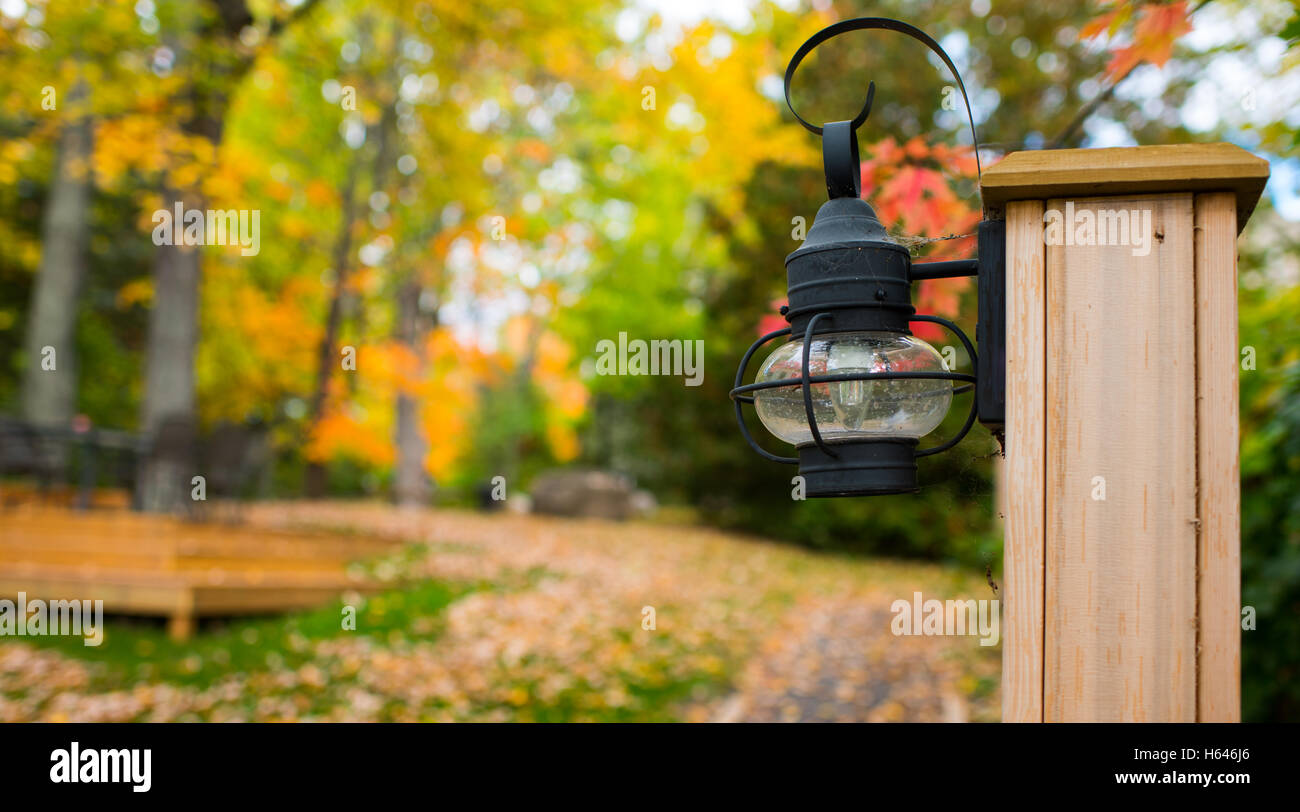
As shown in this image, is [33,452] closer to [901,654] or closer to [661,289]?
[901,654]

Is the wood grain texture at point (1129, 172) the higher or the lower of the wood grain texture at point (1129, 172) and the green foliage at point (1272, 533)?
the higher

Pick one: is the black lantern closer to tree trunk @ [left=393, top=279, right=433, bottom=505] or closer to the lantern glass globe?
the lantern glass globe

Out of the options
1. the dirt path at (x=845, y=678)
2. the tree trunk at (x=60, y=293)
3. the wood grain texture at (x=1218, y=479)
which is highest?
the tree trunk at (x=60, y=293)

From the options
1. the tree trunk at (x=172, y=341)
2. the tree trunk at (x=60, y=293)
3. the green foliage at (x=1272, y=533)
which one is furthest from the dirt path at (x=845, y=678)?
the tree trunk at (x=60, y=293)

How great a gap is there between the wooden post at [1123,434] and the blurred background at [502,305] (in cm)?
27

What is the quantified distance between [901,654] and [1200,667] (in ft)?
22.7

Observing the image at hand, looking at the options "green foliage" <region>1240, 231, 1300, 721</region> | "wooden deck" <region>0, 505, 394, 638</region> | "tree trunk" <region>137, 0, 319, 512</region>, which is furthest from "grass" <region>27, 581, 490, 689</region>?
"green foliage" <region>1240, 231, 1300, 721</region>

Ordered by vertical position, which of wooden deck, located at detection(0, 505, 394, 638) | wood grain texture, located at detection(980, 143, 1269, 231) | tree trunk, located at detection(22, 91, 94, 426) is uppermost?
tree trunk, located at detection(22, 91, 94, 426)

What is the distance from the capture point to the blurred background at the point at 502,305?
5379mm

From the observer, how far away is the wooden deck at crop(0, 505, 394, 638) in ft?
21.2

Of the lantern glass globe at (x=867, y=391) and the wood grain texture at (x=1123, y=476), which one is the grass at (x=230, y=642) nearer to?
the lantern glass globe at (x=867, y=391)

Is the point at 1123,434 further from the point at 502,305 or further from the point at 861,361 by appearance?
the point at 502,305

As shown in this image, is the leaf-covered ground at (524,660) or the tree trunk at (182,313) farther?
the tree trunk at (182,313)

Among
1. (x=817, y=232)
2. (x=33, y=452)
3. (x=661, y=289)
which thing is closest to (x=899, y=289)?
(x=817, y=232)
